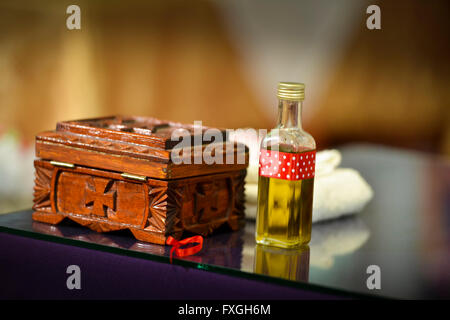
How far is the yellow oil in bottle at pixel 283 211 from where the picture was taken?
91cm

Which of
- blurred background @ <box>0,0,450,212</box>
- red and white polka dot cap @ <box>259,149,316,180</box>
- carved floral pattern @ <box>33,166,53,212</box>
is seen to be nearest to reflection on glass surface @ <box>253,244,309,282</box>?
red and white polka dot cap @ <box>259,149,316,180</box>

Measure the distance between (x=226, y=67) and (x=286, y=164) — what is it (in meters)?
2.02

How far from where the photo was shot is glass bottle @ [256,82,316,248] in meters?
0.90

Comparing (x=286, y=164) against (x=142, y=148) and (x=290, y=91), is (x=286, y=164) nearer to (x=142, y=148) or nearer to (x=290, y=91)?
(x=290, y=91)

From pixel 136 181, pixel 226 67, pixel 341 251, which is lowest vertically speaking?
pixel 341 251

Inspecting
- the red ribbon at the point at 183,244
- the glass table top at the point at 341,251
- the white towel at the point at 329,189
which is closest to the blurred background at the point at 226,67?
the glass table top at the point at 341,251

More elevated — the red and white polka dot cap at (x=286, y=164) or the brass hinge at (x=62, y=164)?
the red and white polka dot cap at (x=286, y=164)

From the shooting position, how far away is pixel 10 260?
3.19ft

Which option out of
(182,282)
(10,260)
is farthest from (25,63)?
(182,282)

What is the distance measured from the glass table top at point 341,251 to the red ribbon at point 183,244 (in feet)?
0.03

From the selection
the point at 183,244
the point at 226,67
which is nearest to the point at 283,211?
the point at 183,244

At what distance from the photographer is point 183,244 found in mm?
897

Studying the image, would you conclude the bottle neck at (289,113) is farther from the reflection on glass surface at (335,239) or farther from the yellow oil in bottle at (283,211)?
the reflection on glass surface at (335,239)
